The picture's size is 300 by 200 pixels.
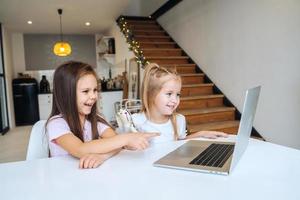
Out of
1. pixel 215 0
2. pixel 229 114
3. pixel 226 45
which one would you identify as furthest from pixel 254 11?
pixel 229 114

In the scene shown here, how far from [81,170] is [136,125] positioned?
0.59m

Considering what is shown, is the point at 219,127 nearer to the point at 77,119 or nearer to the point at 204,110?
the point at 204,110

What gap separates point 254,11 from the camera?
3.12 m

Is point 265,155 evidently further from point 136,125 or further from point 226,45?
point 226,45

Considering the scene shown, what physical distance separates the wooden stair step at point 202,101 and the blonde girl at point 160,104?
227cm

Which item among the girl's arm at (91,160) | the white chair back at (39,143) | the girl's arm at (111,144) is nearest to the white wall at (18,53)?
the white chair back at (39,143)

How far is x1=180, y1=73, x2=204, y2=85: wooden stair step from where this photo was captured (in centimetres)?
415

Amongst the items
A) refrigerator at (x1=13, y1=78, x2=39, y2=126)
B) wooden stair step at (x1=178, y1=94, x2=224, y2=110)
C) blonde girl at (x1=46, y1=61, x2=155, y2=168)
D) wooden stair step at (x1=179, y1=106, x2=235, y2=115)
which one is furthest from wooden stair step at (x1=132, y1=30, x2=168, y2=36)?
blonde girl at (x1=46, y1=61, x2=155, y2=168)

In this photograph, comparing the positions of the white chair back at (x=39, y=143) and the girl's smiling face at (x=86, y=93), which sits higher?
the girl's smiling face at (x=86, y=93)

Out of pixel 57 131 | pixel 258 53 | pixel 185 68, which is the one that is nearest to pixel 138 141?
pixel 57 131

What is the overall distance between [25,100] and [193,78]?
4.57 metres

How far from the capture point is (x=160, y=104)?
1290mm

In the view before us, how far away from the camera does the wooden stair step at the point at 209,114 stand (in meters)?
3.41

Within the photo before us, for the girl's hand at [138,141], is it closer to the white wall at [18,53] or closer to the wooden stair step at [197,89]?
the wooden stair step at [197,89]
